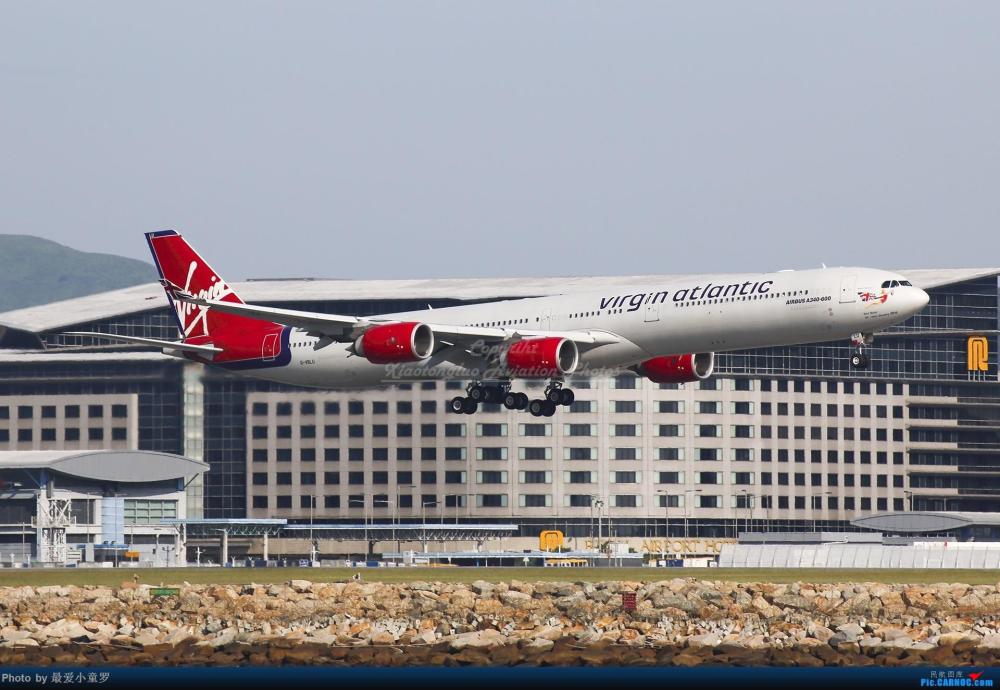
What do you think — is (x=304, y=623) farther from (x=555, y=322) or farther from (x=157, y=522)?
(x=157, y=522)

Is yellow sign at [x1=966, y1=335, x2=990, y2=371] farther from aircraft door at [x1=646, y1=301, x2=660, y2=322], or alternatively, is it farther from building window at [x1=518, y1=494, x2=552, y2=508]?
aircraft door at [x1=646, y1=301, x2=660, y2=322]

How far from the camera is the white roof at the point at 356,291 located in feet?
A: 580

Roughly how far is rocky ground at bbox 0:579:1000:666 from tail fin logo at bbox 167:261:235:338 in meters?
20.1

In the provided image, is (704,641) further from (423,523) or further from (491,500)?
(491,500)

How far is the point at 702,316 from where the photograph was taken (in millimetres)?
68438

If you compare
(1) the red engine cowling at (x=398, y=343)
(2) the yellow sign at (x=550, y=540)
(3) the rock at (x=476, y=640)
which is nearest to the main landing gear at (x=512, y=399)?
(1) the red engine cowling at (x=398, y=343)

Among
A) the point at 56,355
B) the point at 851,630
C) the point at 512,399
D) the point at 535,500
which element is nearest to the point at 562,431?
the point at 535,500

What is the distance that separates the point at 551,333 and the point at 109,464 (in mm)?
75845

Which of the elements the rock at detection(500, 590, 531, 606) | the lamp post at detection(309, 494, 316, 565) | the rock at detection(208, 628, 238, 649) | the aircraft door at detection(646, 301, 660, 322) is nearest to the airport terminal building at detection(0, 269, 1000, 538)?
the lamp post at detection(309, 494, 316, 565)

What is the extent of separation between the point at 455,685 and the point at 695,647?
8375 mm

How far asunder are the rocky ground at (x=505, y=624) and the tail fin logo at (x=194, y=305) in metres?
20.1

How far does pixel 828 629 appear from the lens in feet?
183

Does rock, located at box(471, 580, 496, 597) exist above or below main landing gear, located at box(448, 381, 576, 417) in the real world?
below

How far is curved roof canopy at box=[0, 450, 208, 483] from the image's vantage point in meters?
138
